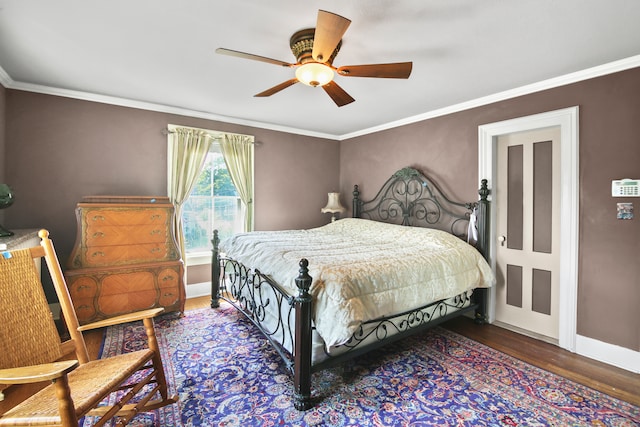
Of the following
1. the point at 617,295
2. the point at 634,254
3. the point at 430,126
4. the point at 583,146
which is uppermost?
the point at 430,126

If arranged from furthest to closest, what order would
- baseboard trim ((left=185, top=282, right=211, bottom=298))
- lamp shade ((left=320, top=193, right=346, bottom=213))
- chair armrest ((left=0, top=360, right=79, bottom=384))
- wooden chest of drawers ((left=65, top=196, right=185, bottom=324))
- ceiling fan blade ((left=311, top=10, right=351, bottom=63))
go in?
lamp shade ((left=320, top=193, right=346, bottom=213)) < baseboard trim ((left=185, top=282, right=211, bottom=298)) < wooden chest of drawers ((left=65, top=196, right=185, bottom=324)) < ceiling fan blade ((left=311, top=10, right=351, bottom=63)) < chair armrest ((left=0, top=360, right=79, bottom=384))

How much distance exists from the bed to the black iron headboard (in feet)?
0.04

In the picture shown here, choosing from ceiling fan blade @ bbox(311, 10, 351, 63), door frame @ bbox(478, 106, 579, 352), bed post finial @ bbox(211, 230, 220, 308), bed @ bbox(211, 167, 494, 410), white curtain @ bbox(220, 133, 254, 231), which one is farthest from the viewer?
white curtain @ bbox(220, 133, 254, 231)

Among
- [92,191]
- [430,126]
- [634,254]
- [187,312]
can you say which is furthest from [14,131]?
[634,254]

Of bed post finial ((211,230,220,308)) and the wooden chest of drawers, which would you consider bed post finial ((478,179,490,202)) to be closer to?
bed post finial ((211,230,220,308))

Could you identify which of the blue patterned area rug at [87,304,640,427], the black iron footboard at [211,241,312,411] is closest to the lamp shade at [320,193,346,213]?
the black iron footboard at [211,241,312,411]

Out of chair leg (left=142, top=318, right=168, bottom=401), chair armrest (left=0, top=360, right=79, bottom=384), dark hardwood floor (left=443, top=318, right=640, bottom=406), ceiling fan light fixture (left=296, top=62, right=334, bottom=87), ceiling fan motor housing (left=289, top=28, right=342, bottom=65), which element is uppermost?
ceiling fan motor housing (left=289, top=28, right=342, bottom=65)

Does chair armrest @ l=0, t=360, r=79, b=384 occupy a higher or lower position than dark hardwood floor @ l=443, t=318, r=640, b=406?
higher

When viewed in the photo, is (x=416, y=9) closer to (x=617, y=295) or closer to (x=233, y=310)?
(x=617, y=295)

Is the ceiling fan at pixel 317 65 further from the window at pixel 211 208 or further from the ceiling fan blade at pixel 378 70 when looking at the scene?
the window at pixel 211 208

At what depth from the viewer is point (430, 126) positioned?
391 centimetres

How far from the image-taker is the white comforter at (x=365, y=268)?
195 centimetres

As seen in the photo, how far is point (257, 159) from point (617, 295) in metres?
4.27

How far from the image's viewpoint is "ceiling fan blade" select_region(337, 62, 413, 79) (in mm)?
1958
